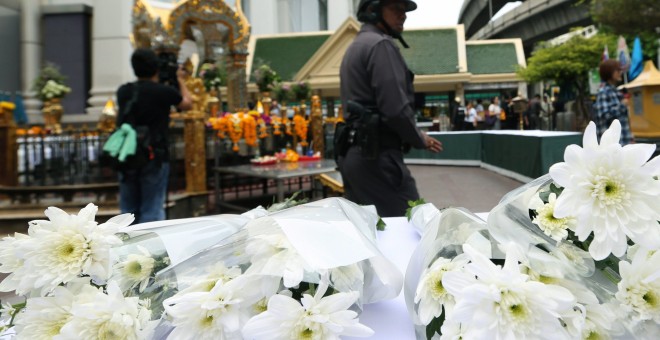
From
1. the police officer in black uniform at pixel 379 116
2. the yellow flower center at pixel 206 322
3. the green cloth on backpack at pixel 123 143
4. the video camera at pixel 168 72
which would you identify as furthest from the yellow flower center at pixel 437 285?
the video camera at pixel 168 72

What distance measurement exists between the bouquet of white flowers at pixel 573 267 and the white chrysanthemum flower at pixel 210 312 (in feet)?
0.95

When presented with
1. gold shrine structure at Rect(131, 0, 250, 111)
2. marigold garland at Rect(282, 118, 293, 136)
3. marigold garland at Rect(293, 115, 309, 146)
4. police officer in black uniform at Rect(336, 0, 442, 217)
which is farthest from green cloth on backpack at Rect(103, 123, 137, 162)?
gold shrine structure at Rect(131, 0, 250, 111)

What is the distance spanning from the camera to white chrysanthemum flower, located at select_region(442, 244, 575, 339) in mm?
622

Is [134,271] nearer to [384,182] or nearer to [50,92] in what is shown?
[384,182]

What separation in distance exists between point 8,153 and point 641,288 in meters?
8.97

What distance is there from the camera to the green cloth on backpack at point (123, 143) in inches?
165

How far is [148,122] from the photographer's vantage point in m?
4.43

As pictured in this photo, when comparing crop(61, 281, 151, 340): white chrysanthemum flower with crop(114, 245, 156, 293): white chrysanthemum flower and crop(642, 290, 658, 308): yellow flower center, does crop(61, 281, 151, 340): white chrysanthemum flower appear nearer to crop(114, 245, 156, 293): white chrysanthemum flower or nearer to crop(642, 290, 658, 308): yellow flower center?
crop(114, 245, 156, 293): white chrysanthemum flower

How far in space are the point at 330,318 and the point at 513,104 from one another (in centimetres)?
2182

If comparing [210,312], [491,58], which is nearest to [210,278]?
[210,312]

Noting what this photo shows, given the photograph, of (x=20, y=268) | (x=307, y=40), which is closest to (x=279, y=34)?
(x=307, y=40)

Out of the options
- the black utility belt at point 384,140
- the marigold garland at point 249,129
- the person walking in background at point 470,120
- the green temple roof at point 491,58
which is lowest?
the black utility belt at point 384,140

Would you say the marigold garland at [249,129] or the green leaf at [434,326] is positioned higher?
the marigold garland at [249,129]

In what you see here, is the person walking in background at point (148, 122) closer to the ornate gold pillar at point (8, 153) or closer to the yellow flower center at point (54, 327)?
the yellow flower center at point (54, 327)
